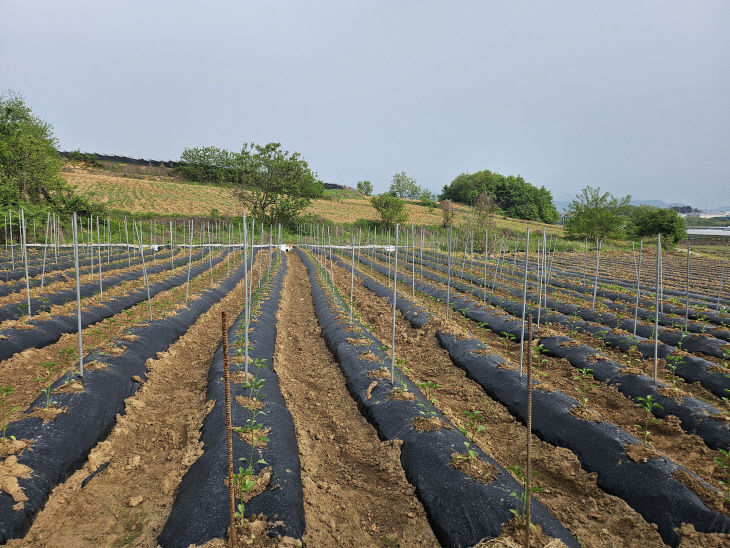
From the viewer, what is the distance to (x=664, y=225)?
38656 millimetres

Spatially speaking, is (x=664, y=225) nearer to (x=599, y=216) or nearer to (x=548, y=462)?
(x=599, y=216)

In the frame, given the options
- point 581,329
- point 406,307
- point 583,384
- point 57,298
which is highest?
point 57,298

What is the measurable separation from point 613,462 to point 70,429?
204 inches

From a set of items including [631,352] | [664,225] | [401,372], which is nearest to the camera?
[401,372]

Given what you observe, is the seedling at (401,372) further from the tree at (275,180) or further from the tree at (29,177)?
the tree at (275,180)

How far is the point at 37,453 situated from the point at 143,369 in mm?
2390

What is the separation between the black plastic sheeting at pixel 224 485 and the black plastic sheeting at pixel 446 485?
1024 mm

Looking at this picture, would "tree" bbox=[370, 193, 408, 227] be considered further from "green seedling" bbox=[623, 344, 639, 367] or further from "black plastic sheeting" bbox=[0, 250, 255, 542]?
"black plastic sheeting" bbox=[0, 250, 255, 542]

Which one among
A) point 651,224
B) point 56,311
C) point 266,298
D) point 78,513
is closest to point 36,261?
point 56,311

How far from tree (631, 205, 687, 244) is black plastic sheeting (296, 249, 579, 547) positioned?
141ft

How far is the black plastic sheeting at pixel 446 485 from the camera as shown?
2.84 metres

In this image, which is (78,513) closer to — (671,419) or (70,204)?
(671,419)

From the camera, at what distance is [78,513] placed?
10.2 feet

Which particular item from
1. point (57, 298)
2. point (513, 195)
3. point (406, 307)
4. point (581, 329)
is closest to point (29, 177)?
point (57, 298)
